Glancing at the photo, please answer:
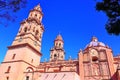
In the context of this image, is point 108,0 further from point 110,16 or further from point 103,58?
point 103,58

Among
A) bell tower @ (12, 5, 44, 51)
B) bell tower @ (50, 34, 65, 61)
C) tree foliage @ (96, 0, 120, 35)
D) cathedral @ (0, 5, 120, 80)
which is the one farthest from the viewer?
bell tower @ (50, 34, 65, 61)

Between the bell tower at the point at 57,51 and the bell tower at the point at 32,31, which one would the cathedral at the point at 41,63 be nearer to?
the bell tower at the point at 32,31

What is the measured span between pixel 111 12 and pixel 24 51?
1239 inches

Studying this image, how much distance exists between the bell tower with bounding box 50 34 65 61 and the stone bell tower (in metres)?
13.9

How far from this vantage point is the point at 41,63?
148 feet

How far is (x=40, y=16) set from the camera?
163ft

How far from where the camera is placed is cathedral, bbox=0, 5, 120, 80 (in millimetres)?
34500

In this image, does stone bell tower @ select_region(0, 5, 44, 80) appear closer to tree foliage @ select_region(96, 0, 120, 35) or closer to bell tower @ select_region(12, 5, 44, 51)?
bell tower @ select_region(12, 5, 44, 51)

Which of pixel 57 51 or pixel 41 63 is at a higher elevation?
pixel 57 51

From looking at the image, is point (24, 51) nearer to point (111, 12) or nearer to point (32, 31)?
point (32, 31)

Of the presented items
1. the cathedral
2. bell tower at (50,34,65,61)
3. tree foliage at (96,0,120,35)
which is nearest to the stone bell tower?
the cathedral

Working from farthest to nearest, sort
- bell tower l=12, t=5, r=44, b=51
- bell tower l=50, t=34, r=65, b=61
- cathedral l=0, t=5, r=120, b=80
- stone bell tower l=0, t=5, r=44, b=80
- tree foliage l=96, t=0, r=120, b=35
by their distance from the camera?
bell tower l=50, t=34, r=65, b=61
bell tower l=12, t=5, r=44, b=51
stone bell tower l=0, t=5, r=44, b=80
cathedral l=0, t=5, r=120, b=80
tree foliage l=96, t=0, r=120, b=35

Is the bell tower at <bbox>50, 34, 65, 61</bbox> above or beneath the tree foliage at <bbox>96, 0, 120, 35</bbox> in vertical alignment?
above

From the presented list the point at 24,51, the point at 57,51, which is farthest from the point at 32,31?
the point at 57,51
